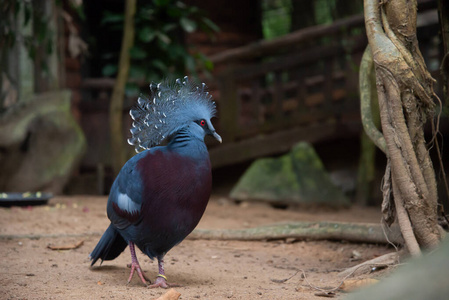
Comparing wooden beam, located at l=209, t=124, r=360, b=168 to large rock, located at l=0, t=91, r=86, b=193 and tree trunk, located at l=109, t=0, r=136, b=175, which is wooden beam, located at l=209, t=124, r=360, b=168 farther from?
large rock, located at l=0, t=91, r=86, b=193

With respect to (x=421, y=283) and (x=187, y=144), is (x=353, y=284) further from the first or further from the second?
(x=421, y=283)

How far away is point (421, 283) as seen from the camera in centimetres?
111

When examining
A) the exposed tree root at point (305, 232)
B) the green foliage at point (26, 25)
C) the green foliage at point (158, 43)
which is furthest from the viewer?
the green foliage at point (158, 43)

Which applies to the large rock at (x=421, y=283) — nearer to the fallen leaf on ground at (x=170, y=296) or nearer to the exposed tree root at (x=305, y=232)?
the fallen leaf on ground at (x=170, y=296)

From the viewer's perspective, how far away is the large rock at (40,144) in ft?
21.3

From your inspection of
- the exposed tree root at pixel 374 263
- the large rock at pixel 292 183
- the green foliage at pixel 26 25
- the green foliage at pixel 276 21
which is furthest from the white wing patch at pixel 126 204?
the green foliage at pixel 276 21

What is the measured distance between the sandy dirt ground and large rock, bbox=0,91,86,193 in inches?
42.8

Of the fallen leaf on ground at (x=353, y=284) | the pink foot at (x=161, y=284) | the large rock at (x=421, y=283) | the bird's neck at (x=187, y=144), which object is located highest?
the bird's neck at (x=187, y=144)

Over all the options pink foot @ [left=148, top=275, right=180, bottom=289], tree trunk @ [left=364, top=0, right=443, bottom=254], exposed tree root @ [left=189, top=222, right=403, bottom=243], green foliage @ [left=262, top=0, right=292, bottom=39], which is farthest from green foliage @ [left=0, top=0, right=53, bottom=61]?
green foliage @ [left=262, top=0, right=292, bottom=39]

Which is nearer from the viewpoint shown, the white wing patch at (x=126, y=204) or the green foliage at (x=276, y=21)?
the white wing patch at (x=126, y=204)

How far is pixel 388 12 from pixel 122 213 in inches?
79.8

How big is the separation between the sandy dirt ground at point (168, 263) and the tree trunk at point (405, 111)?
0.40 meters

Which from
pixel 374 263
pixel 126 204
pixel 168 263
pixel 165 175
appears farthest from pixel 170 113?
pixel 374 263

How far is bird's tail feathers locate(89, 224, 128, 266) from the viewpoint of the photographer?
10.7 ft
